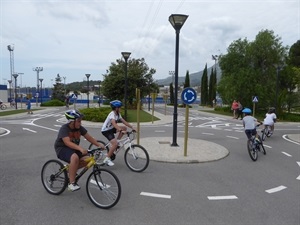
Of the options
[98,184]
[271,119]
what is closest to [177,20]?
[271,119]

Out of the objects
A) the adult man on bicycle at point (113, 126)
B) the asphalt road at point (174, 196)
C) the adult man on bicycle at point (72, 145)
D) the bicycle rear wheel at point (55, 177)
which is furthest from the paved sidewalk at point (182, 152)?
the adult man on bicycle at point (72, 145)

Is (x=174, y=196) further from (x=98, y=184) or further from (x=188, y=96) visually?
(x=188, y=96)

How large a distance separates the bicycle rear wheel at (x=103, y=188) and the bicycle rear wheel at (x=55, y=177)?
644mm

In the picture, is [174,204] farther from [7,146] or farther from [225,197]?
[7,146]

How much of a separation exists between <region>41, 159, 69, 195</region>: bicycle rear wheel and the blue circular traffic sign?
15.4 ft

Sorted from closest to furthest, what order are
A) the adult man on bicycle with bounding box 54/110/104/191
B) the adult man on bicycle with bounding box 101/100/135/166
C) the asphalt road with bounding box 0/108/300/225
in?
the asphalt road with bounding box 0/108/300/225 → the adult man on bicycle with bounding box 54/110/104/191 → the adult man on bicycle with bounding box 101/100/135/166

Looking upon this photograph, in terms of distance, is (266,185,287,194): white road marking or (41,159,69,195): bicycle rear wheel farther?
(266,185,287,194): white road marking

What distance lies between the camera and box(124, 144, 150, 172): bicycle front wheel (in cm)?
733

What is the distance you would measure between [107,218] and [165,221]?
90 cm

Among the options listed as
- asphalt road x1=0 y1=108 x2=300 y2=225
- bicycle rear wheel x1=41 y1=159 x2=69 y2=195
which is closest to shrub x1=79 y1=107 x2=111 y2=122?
asphalt road x1=0 y1=108 x2=300 y2=225

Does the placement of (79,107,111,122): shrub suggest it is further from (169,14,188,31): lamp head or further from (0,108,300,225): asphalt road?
(0,108,300,225): asphalt road

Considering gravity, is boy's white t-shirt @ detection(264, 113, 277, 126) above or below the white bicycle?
above

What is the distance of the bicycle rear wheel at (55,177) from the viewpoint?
5.39 metres

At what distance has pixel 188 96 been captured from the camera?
29.8ft
